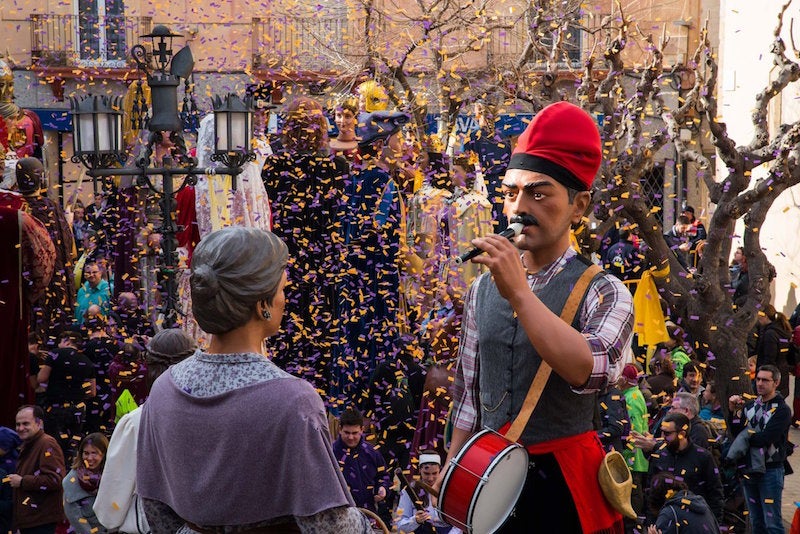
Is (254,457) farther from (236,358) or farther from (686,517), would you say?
(686,517)

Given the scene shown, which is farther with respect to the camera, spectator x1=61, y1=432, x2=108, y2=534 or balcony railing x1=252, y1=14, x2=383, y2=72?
balcony railing x1=252, y1=14, x2=383, y2=72

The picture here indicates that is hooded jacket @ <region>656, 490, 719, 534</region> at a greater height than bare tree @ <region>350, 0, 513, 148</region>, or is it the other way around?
bare tree @ <region>350, 0, 513, 148</region>

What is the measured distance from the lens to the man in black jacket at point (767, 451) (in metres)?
8.20

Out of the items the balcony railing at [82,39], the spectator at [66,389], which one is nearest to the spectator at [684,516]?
the spectator at [66,389]

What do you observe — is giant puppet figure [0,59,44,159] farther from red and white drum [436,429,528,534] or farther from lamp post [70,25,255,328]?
red and white drum [436,429,528,534]

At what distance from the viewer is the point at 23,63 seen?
21703 millimetres

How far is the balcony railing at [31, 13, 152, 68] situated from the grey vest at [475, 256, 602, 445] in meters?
18.4

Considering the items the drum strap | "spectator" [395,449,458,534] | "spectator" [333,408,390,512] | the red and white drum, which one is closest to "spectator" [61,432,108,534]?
"spectator" [333,408,390,512]

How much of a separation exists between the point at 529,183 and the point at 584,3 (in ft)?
35.2

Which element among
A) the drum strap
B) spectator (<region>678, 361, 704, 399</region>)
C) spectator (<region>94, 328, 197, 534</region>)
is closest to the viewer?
the drum strap

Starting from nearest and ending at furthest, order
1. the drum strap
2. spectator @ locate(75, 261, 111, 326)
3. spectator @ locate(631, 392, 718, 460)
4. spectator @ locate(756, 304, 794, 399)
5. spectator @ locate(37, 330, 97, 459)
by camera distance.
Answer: the drum strap, spectator @ locate(631, 392, 718, 460), spectator @ locate(37, 330, 97, 459), spectator @ locate(75, 261, 111, 326), spectator @ locate(756, 304, 794, 399)

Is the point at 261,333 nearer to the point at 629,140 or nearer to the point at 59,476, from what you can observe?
the point at 59,476

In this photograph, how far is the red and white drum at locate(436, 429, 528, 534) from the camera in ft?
10.0

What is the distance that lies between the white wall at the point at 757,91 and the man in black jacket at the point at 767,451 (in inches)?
222
